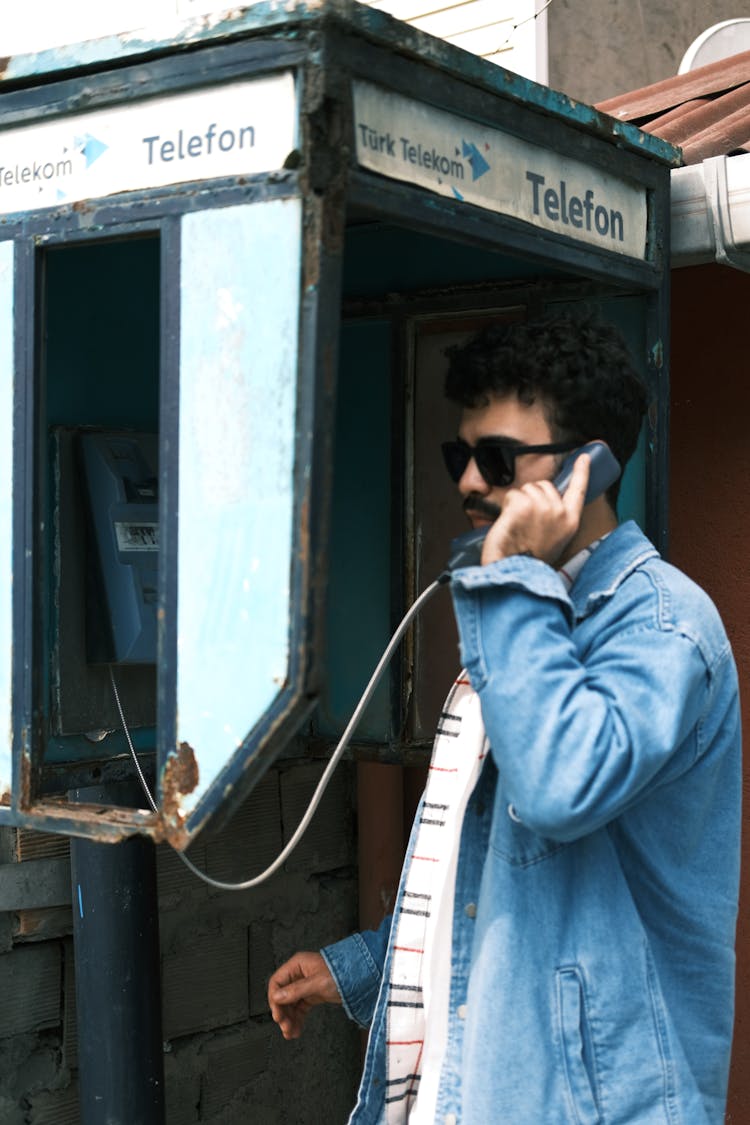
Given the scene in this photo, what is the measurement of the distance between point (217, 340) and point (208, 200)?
19 centimetres

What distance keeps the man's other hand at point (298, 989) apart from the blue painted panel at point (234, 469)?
17.1 inches

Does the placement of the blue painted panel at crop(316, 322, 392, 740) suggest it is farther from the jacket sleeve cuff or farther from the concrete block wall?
the jacket sleeve cuff

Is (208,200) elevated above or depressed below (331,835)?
above

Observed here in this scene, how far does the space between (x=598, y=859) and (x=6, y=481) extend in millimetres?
1093

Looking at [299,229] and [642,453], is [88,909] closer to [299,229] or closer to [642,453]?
[642,453]

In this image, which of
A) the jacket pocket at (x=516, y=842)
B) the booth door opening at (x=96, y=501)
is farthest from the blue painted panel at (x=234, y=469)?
the booth door opening at (x=96, y=501)

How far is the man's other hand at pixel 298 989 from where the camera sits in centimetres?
235

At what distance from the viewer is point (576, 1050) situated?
6.11ft

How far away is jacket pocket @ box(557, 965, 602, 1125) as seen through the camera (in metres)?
1.86

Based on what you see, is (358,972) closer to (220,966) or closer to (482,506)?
(482,506)

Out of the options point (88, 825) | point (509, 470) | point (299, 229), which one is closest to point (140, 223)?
point (299, 229)

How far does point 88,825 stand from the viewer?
7.39ft

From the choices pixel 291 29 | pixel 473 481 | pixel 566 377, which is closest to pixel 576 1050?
pixel 473 481

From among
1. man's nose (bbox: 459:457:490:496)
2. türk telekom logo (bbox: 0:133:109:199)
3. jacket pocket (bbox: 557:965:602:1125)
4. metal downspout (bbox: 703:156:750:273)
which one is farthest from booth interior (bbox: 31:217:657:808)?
jacket pocket (bbox: 557:965:602:1125)
